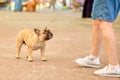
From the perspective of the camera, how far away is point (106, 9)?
5844mm

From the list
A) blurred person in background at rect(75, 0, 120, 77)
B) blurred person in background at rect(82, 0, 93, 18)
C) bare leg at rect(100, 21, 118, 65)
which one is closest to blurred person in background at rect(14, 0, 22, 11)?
blurred person in background at rect(82, 0, 93, 18)

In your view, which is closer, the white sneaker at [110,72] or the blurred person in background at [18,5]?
the white sneaker at [110,72]

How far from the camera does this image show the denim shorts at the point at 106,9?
230 inches

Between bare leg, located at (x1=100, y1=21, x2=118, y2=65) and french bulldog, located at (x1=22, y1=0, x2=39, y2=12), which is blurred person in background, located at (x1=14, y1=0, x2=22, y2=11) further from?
bare leg, located at (x1=100, y1=21, x2=118, y2=65)

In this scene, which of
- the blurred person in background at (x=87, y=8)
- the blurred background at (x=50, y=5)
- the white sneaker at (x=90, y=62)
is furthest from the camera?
the blurred background at (x=50, y=5)

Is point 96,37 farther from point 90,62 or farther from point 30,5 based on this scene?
point 30,5

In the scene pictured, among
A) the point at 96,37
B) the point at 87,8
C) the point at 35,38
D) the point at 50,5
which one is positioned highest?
the point at 96,37

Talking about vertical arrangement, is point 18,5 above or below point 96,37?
below

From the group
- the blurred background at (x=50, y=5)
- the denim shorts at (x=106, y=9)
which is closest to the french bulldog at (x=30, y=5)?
the blurred background at (x=50, y=5)

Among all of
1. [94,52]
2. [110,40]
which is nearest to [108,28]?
[110,40]

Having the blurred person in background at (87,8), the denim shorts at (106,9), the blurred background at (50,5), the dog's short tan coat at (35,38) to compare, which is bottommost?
the blurred background at (50,5)

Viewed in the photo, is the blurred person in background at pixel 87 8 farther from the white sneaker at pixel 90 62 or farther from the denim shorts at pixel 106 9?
the denim shorts at pixel 106 9

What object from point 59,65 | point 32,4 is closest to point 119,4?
point 59,65

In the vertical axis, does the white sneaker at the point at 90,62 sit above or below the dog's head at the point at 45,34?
below
